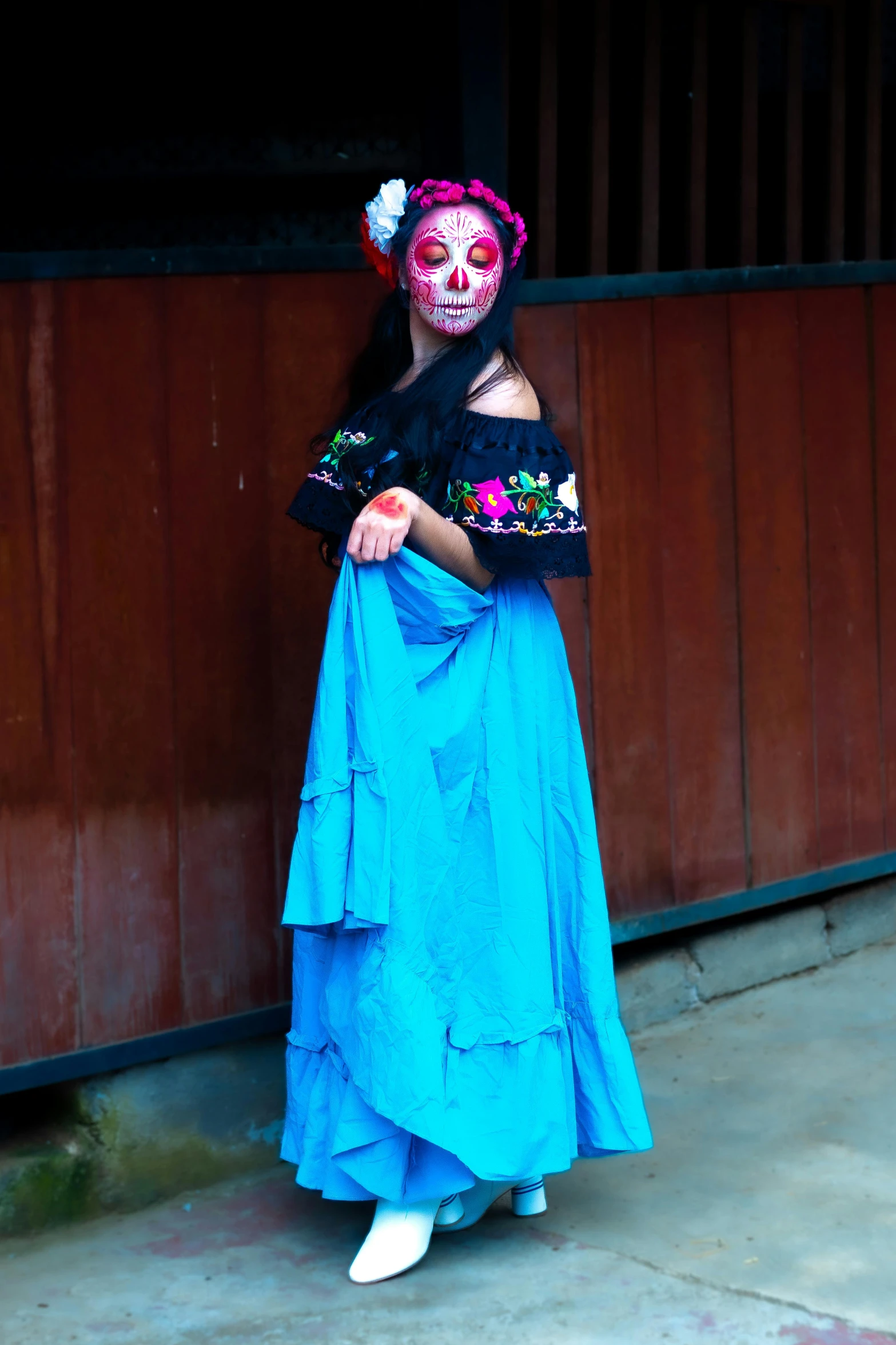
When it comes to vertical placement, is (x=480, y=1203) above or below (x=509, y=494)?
below

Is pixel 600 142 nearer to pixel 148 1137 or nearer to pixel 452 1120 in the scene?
pixel 452 1120

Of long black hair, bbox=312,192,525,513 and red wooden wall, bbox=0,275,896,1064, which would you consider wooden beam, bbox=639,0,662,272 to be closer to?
red wooden wall, bbox=0,275,896,1064

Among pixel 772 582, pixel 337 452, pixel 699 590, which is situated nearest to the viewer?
pixel 337 452

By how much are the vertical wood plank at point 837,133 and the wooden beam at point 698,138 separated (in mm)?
423

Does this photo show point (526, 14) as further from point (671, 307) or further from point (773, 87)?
point (773, 87)

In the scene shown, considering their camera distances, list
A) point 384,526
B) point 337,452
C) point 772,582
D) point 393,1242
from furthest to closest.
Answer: point 772,582, point 337,452, point 393,1242, point 384,526

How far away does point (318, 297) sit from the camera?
298 centimetres

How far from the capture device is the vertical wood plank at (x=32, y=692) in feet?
8.73

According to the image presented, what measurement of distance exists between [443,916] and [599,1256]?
0.64m

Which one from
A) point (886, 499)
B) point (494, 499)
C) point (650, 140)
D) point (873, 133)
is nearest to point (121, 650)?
point (494, 499)

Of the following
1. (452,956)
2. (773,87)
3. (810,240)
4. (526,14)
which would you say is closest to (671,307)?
(526,14)

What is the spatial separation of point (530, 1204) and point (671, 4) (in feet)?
10.1

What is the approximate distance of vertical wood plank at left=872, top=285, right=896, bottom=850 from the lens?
3.85 meters

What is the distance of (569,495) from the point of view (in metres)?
2.45
